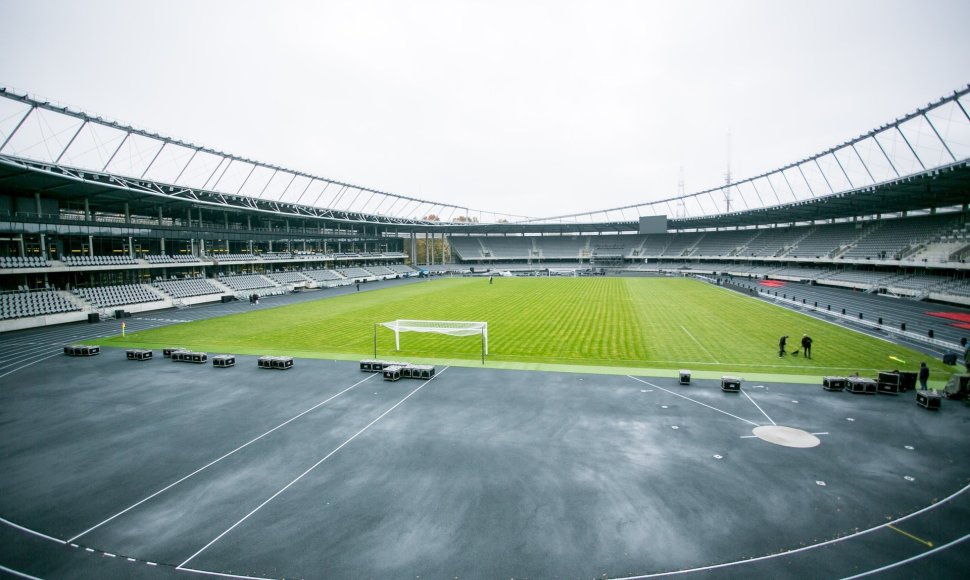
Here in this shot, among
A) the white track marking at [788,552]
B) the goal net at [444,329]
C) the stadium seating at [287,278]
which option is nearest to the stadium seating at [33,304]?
the stadium seating at [287,278]

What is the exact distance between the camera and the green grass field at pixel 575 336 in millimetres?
22594

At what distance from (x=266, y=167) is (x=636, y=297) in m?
51.4

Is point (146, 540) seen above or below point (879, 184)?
below

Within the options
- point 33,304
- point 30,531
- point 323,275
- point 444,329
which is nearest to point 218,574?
point 30,531

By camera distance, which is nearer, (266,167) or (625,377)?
(625,377)

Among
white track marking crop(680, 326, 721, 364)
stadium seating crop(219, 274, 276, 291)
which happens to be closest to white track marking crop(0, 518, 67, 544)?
white track marking crop(680, 326, 721, 364)

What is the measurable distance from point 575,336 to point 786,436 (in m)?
15.9

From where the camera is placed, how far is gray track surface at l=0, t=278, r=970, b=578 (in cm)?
841

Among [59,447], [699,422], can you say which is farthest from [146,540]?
[699,422]

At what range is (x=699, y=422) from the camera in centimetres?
1462

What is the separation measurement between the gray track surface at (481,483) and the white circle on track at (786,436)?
1.46 ft

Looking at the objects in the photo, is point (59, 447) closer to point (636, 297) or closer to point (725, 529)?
point (725, 529)

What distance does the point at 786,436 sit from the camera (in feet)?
44.4

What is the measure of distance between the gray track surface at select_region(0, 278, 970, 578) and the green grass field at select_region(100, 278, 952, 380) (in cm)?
478
